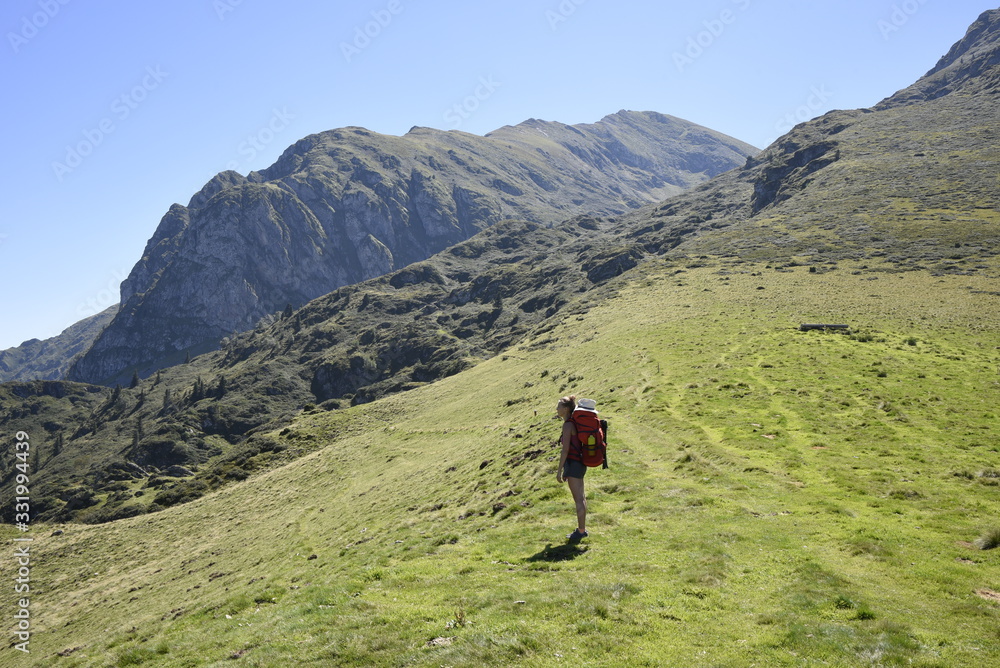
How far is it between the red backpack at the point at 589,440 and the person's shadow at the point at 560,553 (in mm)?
2562

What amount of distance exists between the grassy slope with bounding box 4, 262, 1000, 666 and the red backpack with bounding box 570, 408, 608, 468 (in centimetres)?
264

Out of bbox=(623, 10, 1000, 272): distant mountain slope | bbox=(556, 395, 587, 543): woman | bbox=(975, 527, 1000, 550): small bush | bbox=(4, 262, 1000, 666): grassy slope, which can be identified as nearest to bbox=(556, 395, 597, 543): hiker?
bbox=(556, 395, 587, 543): woman

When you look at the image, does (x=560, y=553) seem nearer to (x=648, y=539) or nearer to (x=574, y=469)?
(x=574, y=469)

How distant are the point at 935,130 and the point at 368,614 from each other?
236 meters

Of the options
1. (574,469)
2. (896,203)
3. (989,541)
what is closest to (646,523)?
(574,469)

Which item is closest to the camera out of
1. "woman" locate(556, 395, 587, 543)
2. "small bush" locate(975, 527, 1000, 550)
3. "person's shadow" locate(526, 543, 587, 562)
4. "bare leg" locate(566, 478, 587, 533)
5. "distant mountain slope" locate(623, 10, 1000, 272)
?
"small bush" locate(975, 527, 1000, 550)

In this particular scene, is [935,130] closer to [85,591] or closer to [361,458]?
[361,458]

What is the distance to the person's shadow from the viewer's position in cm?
1520

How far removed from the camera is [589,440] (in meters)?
15.3

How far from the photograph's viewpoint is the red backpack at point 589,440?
15.3m

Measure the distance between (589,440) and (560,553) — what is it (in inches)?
136

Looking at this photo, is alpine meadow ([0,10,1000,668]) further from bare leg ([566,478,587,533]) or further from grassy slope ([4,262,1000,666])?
bare leg ([566,478,587,533])

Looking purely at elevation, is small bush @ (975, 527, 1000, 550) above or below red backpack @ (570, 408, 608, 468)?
below

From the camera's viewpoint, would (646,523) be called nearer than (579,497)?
No
